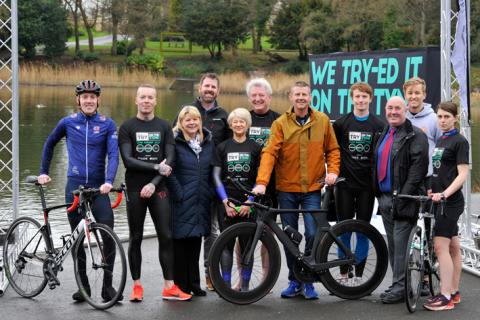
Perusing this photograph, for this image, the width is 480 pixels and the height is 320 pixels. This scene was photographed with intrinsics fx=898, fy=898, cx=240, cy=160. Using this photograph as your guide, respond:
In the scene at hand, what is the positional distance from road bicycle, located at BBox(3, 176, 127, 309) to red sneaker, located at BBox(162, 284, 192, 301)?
0.38 meters

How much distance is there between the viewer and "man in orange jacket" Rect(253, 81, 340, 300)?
7.05m

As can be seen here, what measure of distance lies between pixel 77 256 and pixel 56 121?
22909 mm

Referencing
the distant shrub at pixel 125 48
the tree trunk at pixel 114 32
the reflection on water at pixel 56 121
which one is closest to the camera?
Result: the reflection on water at pixel 56 121

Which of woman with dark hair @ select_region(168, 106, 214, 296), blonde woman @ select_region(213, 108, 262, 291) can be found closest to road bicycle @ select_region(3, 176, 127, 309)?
woman with dark hair @ select_region(168, 106, 214, 296)

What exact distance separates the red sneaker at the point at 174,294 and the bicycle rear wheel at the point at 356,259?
1.08 metres

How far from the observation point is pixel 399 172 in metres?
6.98

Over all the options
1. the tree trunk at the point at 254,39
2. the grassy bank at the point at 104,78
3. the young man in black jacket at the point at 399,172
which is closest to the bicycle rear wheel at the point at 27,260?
the young man in black jacket at the point at 399,172

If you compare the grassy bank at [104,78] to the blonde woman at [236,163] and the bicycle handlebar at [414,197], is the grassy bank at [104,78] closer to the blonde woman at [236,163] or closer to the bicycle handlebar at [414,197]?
the blonde woman at [236,163]

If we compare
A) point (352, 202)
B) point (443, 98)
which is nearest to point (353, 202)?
point (352, 202)

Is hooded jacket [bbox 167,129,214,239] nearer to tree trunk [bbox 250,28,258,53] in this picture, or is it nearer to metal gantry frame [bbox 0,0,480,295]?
metal gantry frame [bbox 0,0,480,295]

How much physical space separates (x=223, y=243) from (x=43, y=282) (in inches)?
59.1

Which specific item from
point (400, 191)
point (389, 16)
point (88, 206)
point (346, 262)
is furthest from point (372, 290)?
point (389, 16)

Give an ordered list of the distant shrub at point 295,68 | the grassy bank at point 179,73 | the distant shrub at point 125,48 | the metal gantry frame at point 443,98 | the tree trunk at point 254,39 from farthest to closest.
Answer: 1. the tree trunk at point 254,39
2. the distant shrub at point 125,48
3. the distant shrub at point 295,68
4. the grassy bank at point 179,73
5. the metal gantry frame at point 443,98

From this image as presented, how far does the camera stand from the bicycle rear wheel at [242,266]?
679 cm
